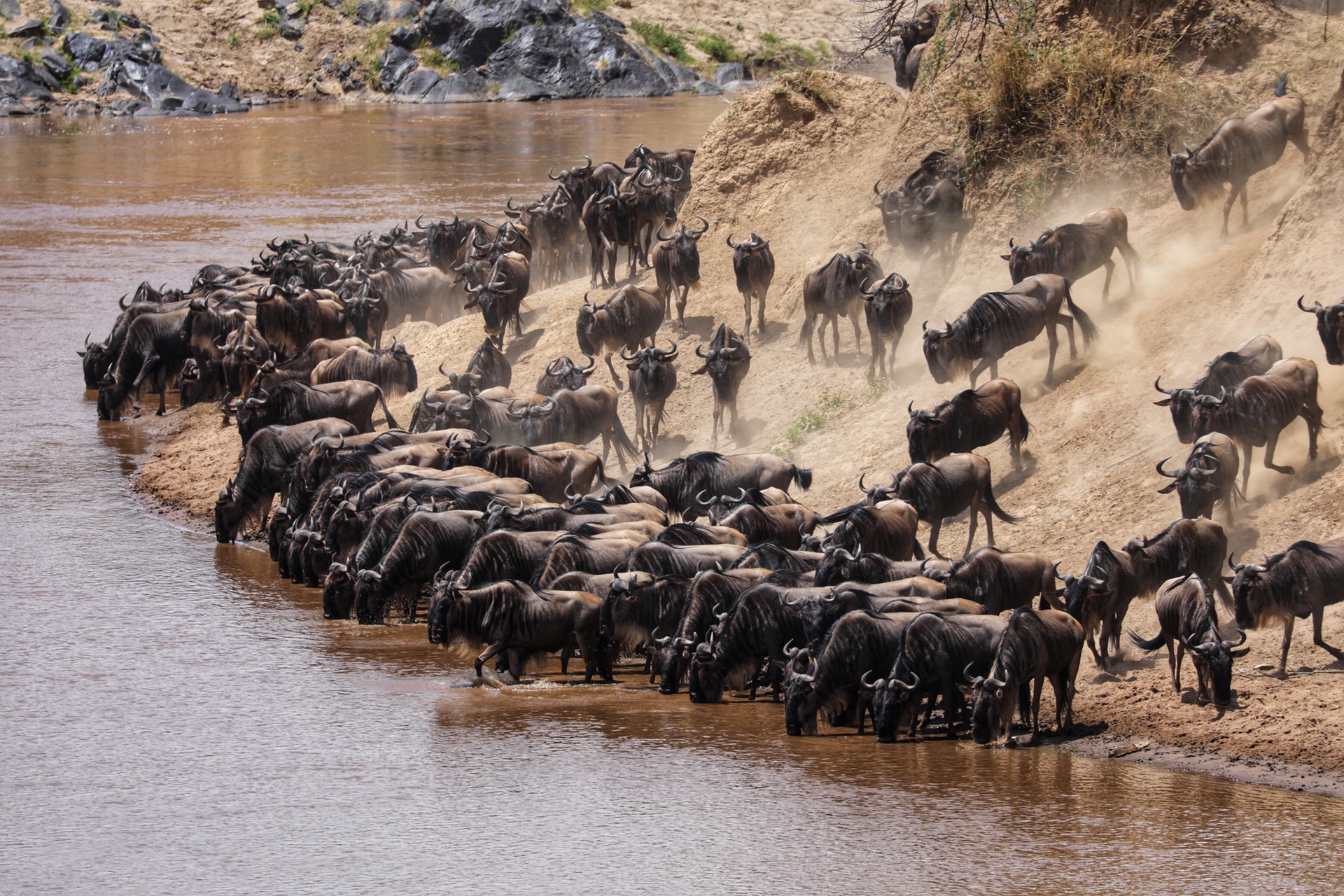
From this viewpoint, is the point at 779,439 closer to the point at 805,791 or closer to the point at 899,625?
the point at 899,625

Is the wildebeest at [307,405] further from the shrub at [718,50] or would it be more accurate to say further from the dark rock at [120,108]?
the shrub at [718,50]

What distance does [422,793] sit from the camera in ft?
29.2

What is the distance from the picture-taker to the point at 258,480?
1527 centimetres

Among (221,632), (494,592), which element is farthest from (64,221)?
(494,592)

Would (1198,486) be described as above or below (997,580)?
above

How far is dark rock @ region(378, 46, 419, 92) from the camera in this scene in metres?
62.4

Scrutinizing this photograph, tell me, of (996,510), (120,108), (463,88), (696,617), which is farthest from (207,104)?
(696,617)

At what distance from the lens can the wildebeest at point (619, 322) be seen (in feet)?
57.3

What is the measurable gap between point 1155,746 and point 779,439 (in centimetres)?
717

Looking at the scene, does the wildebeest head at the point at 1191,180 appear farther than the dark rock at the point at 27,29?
No

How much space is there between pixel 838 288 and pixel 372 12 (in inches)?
2035

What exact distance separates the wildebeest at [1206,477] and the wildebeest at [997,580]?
1203 millimetres

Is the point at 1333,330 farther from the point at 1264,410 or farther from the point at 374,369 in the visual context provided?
the point at 374,369

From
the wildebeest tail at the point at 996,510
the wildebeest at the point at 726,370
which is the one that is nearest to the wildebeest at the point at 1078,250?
the wildebeest at the point at 726,370
